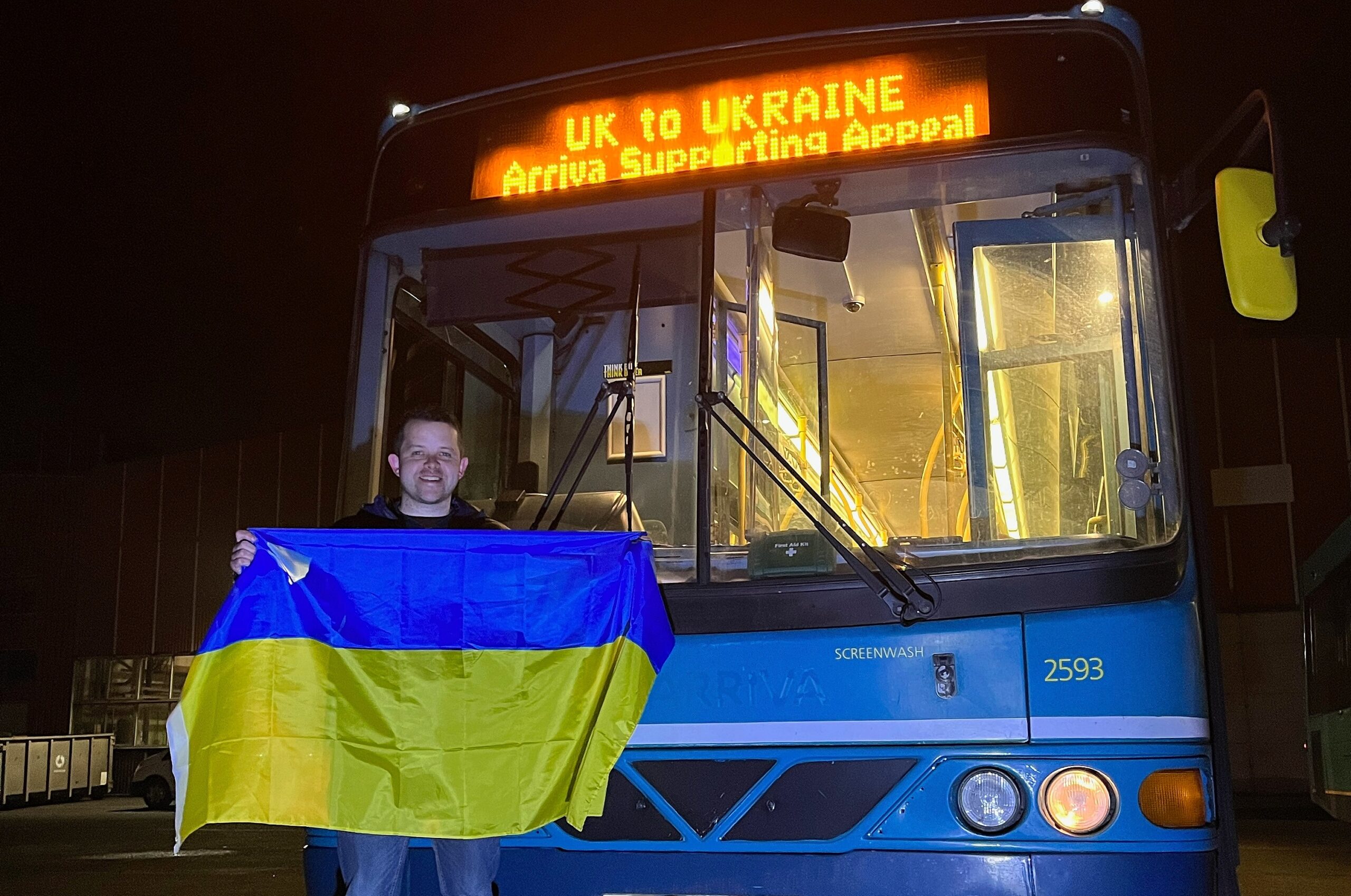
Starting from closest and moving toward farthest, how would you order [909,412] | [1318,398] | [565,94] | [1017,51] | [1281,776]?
1. [1017,51]
2. [565,94]
3. [909,412]
4. [1281,776]
5. [1318,398]

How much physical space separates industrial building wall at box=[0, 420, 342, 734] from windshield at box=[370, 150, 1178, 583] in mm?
25555

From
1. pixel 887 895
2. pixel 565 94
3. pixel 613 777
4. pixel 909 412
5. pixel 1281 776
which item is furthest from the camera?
pixel 1281 776

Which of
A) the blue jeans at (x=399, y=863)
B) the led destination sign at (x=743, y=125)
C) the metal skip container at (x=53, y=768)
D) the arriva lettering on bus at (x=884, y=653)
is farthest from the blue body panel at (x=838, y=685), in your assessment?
the metal skip container at (x=53, y=768)

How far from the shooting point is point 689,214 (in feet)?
12.4

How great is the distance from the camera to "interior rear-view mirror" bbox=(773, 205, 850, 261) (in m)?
3.64

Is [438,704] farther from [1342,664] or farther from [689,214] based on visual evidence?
[1342,664]

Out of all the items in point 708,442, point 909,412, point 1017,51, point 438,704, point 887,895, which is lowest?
point 887,895

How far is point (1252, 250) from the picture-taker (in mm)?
3369

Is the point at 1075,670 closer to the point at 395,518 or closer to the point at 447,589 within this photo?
the point at 447,589

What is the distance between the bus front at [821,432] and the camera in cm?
309

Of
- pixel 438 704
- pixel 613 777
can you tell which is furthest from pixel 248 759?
pixel 613 777

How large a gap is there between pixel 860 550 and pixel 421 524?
1.29m

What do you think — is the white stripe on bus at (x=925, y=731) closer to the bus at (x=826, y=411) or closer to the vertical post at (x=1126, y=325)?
the bus at (x=826, y=411)

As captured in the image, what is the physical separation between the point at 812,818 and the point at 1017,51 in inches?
90.7
